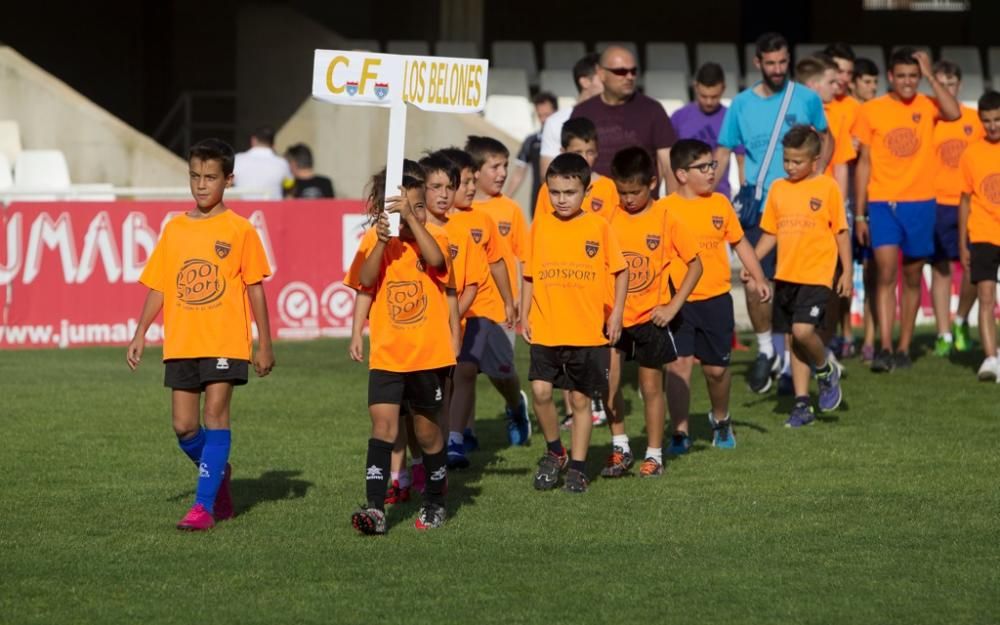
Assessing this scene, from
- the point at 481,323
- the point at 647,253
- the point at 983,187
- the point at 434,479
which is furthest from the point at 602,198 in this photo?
the point at 983,187

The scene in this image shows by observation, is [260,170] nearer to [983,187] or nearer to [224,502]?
[983,187]

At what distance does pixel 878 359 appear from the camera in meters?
13.6

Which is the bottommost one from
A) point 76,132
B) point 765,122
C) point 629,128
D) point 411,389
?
point 411,389

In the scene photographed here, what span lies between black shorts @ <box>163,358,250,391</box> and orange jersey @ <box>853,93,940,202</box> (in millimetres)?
7065

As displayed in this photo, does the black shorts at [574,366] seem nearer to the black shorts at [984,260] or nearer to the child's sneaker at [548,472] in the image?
the child's sneaker at [548,472]

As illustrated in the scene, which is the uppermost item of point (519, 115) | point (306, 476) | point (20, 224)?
point (519, 115)

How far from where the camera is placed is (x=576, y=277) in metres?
8.81

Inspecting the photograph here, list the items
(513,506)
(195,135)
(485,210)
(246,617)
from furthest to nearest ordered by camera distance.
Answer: (195,135) → (485,210) → (513,506) → (246,617)

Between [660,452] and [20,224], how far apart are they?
27.5 feet

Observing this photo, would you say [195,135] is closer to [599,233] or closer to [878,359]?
[878,359]

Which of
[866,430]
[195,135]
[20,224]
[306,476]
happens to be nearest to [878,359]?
[866,430]

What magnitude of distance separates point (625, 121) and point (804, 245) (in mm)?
1444

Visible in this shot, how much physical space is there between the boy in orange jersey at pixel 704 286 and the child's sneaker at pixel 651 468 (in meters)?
0.71

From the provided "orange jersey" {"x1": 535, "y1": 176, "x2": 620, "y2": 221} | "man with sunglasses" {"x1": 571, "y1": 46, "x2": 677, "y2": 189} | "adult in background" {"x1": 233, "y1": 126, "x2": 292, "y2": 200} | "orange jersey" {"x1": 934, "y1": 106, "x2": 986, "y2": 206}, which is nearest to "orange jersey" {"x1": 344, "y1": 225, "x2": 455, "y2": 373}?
"orange jersey" {"x1": 535, "y1": 176, "x2": 620, "y2": 221}
